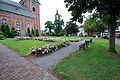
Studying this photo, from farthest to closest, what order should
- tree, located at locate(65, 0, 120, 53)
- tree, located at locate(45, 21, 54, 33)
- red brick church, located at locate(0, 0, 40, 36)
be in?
tree, located at locate(45, 21, 54, 33), red brick church, located at locate(0, 0, 40, 36), tree, located at locate(65, 0, 120, 53)

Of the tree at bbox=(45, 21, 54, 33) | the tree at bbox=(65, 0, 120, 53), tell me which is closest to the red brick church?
the tree at bbox=(65, 0, 120, 53)

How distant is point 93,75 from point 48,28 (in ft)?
161

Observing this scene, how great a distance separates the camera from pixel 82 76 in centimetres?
251

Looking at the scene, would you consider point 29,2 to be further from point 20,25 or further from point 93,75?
point 93,75

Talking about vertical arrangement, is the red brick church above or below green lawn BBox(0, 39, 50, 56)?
above

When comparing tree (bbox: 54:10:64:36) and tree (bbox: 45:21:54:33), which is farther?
tree (bbox: 45:21:54:33)

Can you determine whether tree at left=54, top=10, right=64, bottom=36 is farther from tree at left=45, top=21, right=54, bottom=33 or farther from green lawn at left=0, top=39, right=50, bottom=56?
green lawn at left=0, top=39, right=50, bottom=56

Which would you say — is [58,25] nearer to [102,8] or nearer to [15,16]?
[15,16]

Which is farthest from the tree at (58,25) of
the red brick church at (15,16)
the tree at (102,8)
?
the tree at (102,8)

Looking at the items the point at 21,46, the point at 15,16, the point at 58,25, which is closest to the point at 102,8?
the point at 21,46

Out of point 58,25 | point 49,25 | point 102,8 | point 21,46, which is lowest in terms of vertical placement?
point 21,46

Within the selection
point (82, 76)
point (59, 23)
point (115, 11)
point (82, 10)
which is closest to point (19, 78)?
point (82, 76)

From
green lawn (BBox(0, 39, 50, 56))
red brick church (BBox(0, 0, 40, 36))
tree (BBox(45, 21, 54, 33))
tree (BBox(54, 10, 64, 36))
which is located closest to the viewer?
green lawn (BBox(0, 39, 50, 56))

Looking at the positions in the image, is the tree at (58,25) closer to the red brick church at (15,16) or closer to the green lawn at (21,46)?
the red brick church at (15,16)
